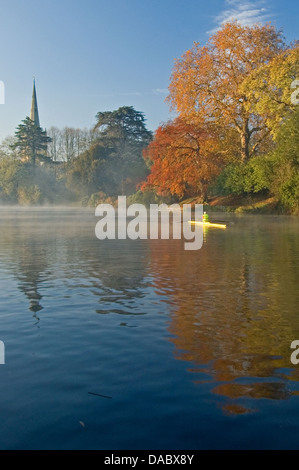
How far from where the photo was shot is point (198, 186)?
193 feet

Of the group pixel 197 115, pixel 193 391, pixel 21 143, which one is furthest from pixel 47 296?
pixel 21 143

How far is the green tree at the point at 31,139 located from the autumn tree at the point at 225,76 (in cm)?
5077

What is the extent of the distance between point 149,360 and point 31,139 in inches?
3888

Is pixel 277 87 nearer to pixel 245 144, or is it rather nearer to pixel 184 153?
pixel 245 144

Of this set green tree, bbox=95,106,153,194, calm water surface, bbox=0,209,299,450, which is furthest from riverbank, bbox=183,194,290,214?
calm water surface, bbox=0,209,299,450

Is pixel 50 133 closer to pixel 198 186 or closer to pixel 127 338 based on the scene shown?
pixel 198 186

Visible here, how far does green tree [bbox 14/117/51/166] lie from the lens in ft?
326

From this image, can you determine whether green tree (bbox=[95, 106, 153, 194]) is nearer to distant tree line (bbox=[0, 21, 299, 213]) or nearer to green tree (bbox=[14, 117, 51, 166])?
distant tree line (bbox=[0, 21, 299, 213])

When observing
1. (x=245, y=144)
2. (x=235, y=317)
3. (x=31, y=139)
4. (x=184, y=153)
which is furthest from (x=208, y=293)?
(x=31, y=139)

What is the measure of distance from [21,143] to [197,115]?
185 ft

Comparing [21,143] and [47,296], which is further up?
[21,143]

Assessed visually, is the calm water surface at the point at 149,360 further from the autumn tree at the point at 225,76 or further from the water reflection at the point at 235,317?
the autumn tree at the point at 225,76

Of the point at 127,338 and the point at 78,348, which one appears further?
the point at 127,338

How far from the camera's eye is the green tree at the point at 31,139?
99.4 meters
